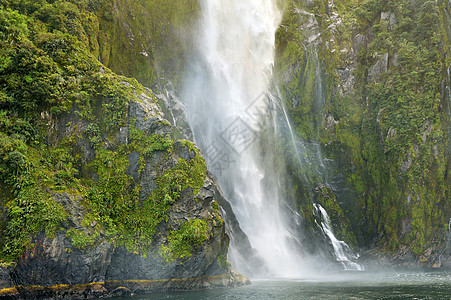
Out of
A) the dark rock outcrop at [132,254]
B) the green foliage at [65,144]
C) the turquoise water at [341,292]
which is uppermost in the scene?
the green foliage at [65,144]

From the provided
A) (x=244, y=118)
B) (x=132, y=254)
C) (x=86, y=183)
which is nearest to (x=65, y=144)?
(x=86, y=183)

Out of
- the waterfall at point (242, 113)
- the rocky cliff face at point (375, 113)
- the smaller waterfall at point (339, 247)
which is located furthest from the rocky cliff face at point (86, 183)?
the rocky cliff face at point (375, 113)

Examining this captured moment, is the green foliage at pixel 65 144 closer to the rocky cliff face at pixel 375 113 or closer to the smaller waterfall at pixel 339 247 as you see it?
the smaller waterfall at pixel 339 247

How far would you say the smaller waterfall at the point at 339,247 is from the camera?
2788cm

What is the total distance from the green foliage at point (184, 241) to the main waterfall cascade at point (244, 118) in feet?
29.1

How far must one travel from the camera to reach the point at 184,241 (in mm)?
18031

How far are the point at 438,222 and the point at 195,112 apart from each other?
22.9m

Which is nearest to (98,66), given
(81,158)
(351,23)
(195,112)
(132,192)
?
(81,158)

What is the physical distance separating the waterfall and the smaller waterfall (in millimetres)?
3264

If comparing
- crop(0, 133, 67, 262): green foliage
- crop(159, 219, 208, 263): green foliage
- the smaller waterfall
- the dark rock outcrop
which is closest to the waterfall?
the smaller waterfall

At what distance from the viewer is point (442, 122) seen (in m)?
26.9

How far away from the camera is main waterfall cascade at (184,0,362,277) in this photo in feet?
93.4

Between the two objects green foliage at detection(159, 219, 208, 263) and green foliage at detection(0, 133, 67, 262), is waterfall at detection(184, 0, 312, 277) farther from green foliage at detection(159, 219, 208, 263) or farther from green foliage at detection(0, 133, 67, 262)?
green foliage at detection(0, 133, 67, 262)

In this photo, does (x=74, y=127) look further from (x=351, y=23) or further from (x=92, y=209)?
(x=351, y=23)
